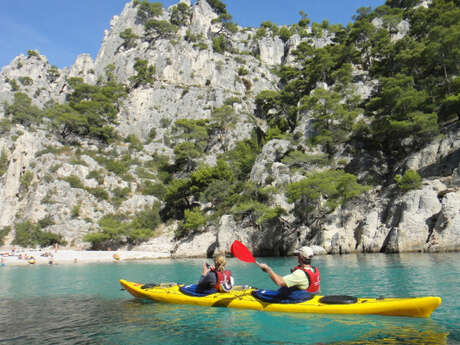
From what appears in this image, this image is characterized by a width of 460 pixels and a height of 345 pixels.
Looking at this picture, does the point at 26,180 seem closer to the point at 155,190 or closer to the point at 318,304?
the point at 155,190

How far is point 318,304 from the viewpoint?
674 cm

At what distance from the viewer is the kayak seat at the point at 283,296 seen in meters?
6.92

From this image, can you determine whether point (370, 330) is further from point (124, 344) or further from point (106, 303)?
point (106, 303)

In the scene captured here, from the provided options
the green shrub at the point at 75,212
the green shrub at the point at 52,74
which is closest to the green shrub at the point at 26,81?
the green shrub at the point at 52,74

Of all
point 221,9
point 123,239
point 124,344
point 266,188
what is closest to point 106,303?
point 124,344

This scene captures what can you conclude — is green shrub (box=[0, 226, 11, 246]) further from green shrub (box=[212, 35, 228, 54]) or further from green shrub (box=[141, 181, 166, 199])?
green shrub (box=[212, 35, 228, 54])

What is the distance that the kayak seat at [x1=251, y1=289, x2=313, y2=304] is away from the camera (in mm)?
6922

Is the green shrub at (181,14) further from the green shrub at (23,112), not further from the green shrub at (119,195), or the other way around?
the green shrub at (119,195)

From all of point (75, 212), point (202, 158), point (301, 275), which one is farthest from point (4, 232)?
point (301, 275)

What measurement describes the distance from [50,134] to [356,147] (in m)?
43.6

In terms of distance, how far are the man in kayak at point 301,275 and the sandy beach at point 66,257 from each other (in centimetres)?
2682

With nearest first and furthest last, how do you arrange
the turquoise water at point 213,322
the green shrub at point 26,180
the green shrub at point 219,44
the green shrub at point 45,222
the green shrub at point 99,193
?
the turquoise water at point 213,322
the green shrub at point 45,222
the green shrub at point 26,180
the green shrub at point 99,193
the green shrub at point 219,44

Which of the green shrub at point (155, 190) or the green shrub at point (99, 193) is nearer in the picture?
the green shrub at point (99, 193)

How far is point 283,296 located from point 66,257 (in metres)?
29.9
